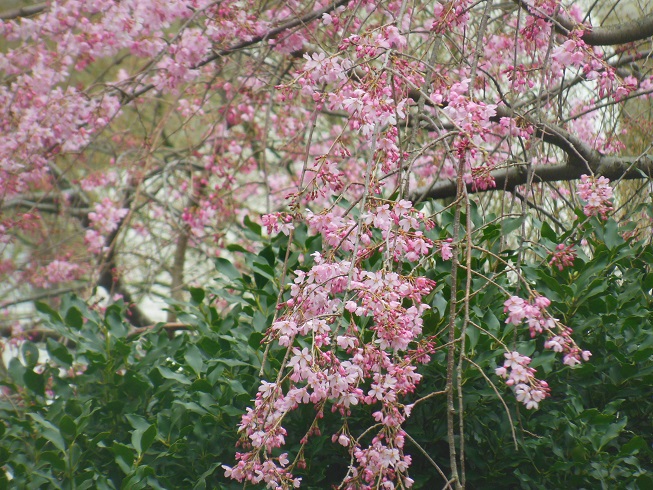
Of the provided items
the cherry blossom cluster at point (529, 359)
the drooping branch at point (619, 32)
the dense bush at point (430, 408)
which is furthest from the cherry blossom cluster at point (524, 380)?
the drooping branch at point (619, 32)

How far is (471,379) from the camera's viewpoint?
2105mm

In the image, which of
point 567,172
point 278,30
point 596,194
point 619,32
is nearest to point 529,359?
point 596,194

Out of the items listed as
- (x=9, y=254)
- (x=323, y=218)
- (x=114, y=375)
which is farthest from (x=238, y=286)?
(x=9, y=254)

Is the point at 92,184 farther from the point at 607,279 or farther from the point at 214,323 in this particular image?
the point at 607,279

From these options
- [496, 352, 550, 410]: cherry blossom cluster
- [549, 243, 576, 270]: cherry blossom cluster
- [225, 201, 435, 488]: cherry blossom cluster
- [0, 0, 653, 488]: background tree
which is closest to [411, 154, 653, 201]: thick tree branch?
[0, 0, 653, 488]: background tree

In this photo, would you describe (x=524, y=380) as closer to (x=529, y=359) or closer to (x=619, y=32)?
(x=529, y=359)

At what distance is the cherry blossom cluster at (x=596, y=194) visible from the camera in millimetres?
2209

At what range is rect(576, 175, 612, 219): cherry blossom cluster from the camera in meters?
2.21

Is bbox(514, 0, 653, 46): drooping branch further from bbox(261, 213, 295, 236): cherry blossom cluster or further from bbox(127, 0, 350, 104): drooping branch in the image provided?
bbox(261, 213, 295, 236): cherry blossom cluster

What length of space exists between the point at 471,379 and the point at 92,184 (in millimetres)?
3911

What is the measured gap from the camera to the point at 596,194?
2219mm

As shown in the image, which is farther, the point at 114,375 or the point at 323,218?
the point at 114,375

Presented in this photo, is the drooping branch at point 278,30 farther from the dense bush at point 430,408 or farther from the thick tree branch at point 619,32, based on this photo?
the dense bush at point 430,408

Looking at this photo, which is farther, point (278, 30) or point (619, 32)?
point (278, 30)
